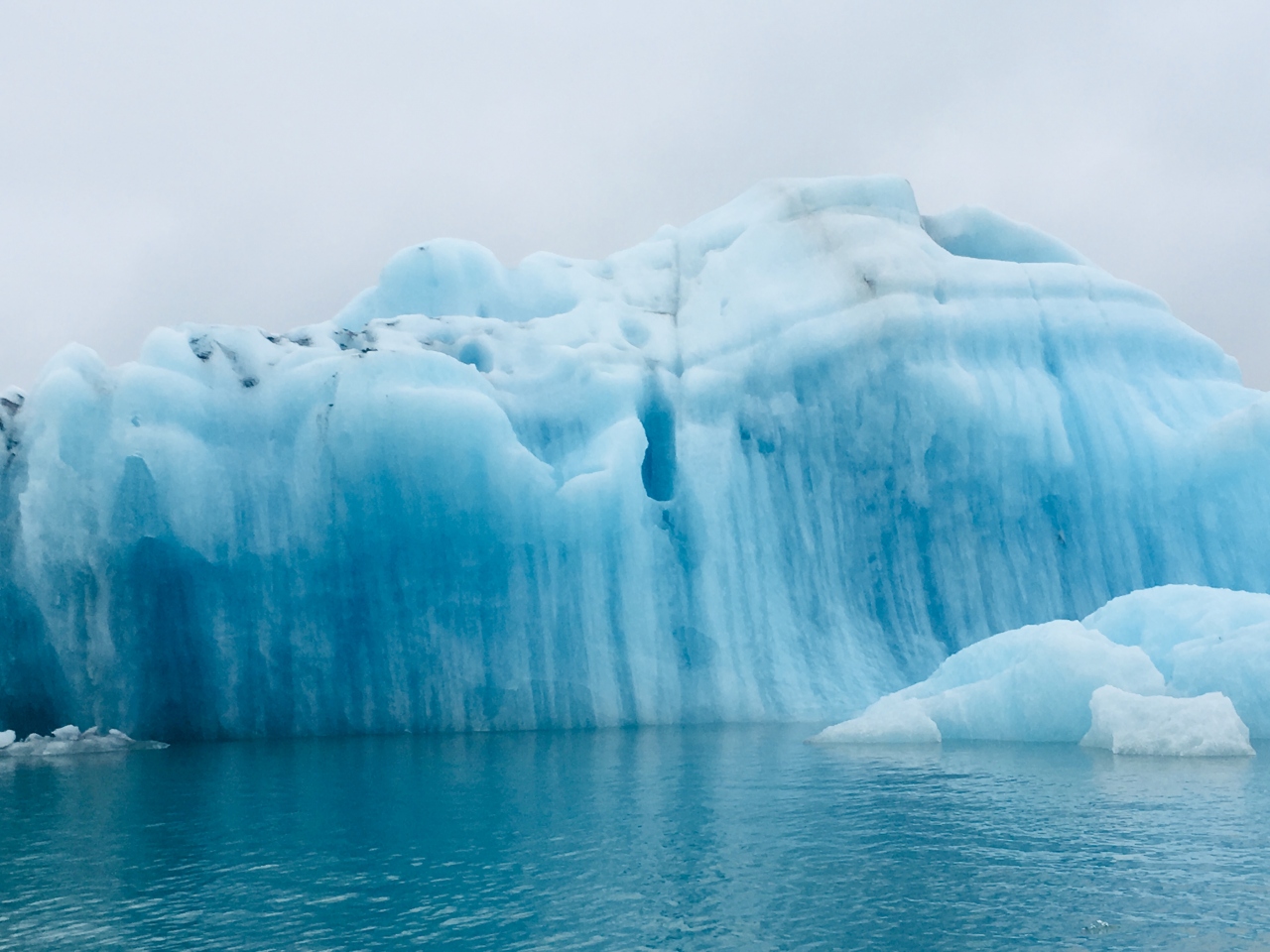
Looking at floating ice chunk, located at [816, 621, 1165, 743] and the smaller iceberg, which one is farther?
the smaller iceberg

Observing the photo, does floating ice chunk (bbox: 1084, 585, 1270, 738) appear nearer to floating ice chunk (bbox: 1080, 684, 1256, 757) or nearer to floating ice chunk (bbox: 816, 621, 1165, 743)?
floating ice chunk (bbox: 816, 621, 1165, 743)

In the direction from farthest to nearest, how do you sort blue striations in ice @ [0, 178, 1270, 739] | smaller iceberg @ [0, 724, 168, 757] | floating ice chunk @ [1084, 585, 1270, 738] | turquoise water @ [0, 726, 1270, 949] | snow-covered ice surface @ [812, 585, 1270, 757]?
blue striations in ice @ [0, 178, 1270, 739] → smaller iceberg @ [0, 724, 168, 757] → floating ice chunk @ [1084, 585, 1270, 738] → snow-covered ice surface @ [812, 585, 1270, 757] → turquoise water @ [0, 726, 1270, 949]

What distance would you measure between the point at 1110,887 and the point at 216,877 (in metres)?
4.96

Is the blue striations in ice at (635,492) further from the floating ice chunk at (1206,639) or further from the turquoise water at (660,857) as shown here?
the turquoise water at (660,857)

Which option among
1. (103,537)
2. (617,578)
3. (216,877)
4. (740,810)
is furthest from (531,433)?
(216,877)

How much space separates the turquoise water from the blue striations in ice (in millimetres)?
4892

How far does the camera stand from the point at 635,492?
639 inches

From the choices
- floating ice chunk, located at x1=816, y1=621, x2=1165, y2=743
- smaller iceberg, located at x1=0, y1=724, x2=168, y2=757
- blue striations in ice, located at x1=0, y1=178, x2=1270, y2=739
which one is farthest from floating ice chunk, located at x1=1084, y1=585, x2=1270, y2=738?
smaller iceberg, located at x1=0, y1=724, x2=168, y2=757

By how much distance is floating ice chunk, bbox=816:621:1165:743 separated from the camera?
11.5 meters

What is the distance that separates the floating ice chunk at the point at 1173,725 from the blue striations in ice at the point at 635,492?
18.0 ft

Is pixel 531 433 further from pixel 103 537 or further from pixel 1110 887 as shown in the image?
pixel 1110 887

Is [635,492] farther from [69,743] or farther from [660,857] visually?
[660,857]

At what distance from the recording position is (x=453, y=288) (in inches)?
808

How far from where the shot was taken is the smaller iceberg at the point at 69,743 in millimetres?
14617
